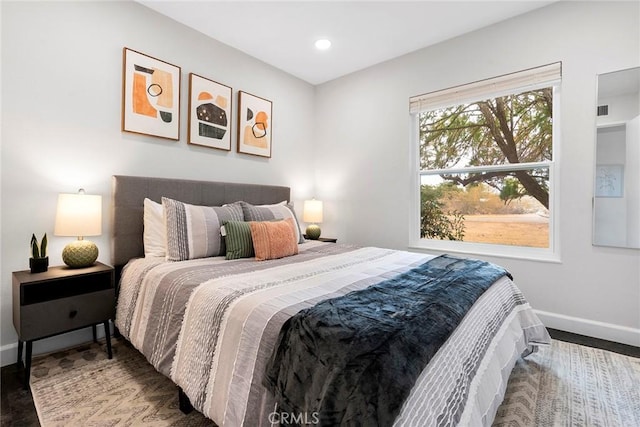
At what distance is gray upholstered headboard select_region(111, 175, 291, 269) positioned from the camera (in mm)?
2268

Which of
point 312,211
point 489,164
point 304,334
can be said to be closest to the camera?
point 304,334

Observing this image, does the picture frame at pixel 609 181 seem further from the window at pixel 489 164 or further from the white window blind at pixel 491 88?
the white window blind at pixel 491 88

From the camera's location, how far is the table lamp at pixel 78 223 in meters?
1.90

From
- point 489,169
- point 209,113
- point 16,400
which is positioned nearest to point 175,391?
point 16,400

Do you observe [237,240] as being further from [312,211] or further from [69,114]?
A: [312,211]

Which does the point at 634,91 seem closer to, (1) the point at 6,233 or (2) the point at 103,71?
(2) the point at 103,71

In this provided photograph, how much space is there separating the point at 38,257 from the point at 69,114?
102 centimetres

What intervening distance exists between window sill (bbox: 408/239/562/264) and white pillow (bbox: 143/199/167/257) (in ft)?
7.99

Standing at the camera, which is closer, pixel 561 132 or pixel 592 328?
pixel 592 328

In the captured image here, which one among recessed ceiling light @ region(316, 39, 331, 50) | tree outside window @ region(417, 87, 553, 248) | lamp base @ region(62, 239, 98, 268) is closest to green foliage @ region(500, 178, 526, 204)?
tree outside window @ region(417, 87, 553, 248)

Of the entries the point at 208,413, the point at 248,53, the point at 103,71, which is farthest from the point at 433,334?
the point at 248,53

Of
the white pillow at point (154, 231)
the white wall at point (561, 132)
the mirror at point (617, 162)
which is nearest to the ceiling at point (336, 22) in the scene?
the white wall at point (561, 132)

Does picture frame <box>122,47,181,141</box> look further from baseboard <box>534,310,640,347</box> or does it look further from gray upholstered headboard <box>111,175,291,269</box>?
baseboard <box>534,310,640,347</box>

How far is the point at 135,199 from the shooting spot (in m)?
2.36
